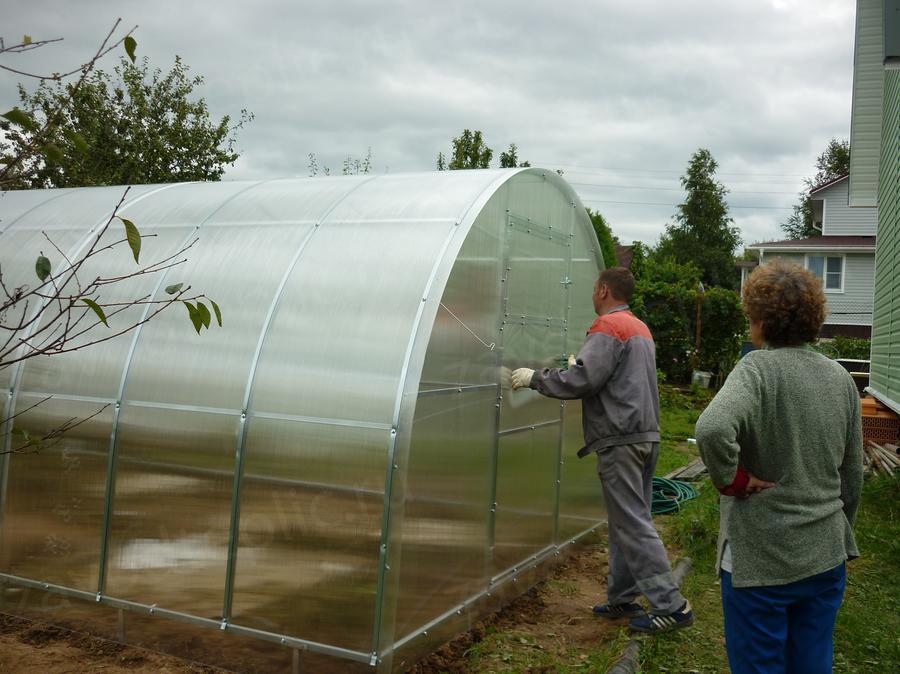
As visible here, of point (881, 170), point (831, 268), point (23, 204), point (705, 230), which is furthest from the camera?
point (705, 230)

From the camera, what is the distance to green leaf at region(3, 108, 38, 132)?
222 cm

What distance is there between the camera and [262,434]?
15.9 ft

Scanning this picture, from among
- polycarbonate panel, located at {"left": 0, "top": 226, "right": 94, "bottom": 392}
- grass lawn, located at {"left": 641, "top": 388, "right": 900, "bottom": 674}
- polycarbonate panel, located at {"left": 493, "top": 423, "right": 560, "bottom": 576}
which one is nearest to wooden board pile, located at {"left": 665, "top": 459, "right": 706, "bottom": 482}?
grass lawn, located at {"left": 641, "top": 388, "right": 900, "bottom": 674}

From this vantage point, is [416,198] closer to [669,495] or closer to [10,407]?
[10,407]

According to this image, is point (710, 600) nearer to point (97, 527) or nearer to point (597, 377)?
point (597, 377)

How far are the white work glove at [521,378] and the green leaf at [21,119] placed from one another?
3737mm

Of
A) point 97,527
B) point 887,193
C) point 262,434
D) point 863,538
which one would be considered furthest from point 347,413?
point 887,193

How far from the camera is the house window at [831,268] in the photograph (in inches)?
1254

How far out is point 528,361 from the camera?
20.6 ft

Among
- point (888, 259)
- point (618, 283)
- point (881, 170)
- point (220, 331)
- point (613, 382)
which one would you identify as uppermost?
point (881, 170)

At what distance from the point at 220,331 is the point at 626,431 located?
2.70 meters

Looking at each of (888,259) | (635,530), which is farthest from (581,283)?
(888,259)

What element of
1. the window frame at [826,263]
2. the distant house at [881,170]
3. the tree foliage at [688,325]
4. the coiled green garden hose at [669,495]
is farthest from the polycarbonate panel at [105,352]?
the window frame at [826,263]

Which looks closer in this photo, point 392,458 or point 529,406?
point 392,458
